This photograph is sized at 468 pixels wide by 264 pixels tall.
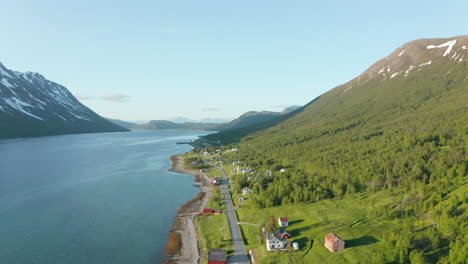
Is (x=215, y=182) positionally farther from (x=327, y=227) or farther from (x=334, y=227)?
(x=334, y=227)

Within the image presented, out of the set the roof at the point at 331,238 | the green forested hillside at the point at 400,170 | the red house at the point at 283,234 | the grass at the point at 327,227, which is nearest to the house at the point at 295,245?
the grass at the point at 327,227

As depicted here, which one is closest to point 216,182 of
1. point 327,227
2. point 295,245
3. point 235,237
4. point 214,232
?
point 214,232

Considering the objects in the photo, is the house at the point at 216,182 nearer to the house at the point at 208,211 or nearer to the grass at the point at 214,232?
the house at the point at 208,211

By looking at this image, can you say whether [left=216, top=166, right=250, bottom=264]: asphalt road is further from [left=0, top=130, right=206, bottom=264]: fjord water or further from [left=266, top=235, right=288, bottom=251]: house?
[left=0, top=130, right=206, bottom=264]: fjord water

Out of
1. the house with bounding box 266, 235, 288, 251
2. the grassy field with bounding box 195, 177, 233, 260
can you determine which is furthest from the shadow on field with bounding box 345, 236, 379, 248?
the grassy field with bounding box 195, 177, 233, 260

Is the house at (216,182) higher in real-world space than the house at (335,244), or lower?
higher

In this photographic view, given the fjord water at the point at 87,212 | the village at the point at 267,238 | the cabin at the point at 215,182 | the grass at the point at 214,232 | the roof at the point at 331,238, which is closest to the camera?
the roof at the point at 331,238
